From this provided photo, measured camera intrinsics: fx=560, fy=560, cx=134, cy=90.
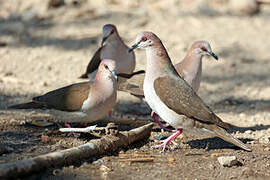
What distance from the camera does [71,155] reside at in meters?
5.10

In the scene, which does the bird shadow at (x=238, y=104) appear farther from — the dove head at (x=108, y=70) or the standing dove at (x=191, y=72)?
the dove head at (x=108, y=70)

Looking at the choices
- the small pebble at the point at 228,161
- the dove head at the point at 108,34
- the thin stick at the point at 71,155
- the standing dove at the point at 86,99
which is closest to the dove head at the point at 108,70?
the standing dove at the point at 86,99

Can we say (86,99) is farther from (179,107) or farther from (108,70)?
(179,107)

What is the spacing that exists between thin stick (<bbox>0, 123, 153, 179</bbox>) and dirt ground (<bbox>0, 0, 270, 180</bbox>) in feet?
0.25

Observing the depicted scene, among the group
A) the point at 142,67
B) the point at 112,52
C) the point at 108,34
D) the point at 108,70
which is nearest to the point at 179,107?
the point at 108,70

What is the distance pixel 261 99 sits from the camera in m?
8.92

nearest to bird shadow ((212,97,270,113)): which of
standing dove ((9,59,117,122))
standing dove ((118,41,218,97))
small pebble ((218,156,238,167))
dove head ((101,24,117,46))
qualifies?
standing dove ((118,41,218,97))

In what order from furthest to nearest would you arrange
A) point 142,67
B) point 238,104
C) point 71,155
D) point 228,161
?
point 142,67 → point 238,104 → point 228,161 → point 71,155

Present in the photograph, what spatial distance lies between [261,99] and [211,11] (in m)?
4.05

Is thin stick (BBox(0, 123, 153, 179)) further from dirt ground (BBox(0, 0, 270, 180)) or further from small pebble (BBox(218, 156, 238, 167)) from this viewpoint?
small pebble (BBox(218, 156, 238, 167))

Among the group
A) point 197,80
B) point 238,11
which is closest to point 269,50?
point 238,11

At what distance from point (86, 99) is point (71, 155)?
113cm

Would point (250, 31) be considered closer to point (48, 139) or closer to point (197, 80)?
point (197, 80)

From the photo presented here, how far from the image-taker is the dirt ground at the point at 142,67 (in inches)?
211
